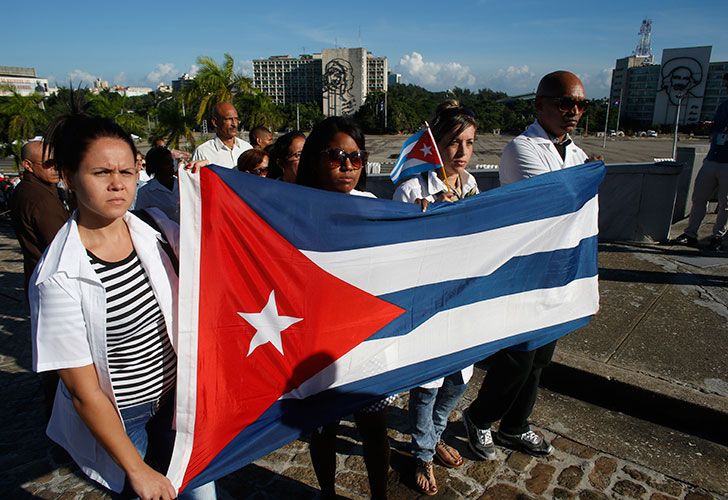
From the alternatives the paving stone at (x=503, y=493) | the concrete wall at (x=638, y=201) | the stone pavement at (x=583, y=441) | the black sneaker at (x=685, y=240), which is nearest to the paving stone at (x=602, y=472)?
the stone pavement at (x=583, y=441)

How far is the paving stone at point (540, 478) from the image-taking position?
2.70 metres

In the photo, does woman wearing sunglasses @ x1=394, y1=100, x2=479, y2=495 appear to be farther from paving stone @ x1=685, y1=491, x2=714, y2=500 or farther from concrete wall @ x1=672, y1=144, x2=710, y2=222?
concrete wall @ x1=672, y1=144, x2=710, y2=222

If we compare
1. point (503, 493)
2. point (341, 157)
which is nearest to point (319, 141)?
point (341, 157)

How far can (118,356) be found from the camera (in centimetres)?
168

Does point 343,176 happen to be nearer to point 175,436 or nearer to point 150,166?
point 175,436

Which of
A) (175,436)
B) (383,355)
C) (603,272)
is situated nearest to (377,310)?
(383,355)

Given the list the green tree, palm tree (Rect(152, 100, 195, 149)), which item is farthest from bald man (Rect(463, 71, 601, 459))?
the green tree

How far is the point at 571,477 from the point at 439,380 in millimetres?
977

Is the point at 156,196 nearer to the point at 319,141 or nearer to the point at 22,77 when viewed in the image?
the point at 319,141

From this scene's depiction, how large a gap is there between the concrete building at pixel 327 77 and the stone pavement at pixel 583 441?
11552 cm

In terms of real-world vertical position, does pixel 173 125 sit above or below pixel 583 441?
above

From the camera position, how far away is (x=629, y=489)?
8.73 ft

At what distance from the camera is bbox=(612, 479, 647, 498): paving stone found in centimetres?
262

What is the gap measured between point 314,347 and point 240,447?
0.50m
